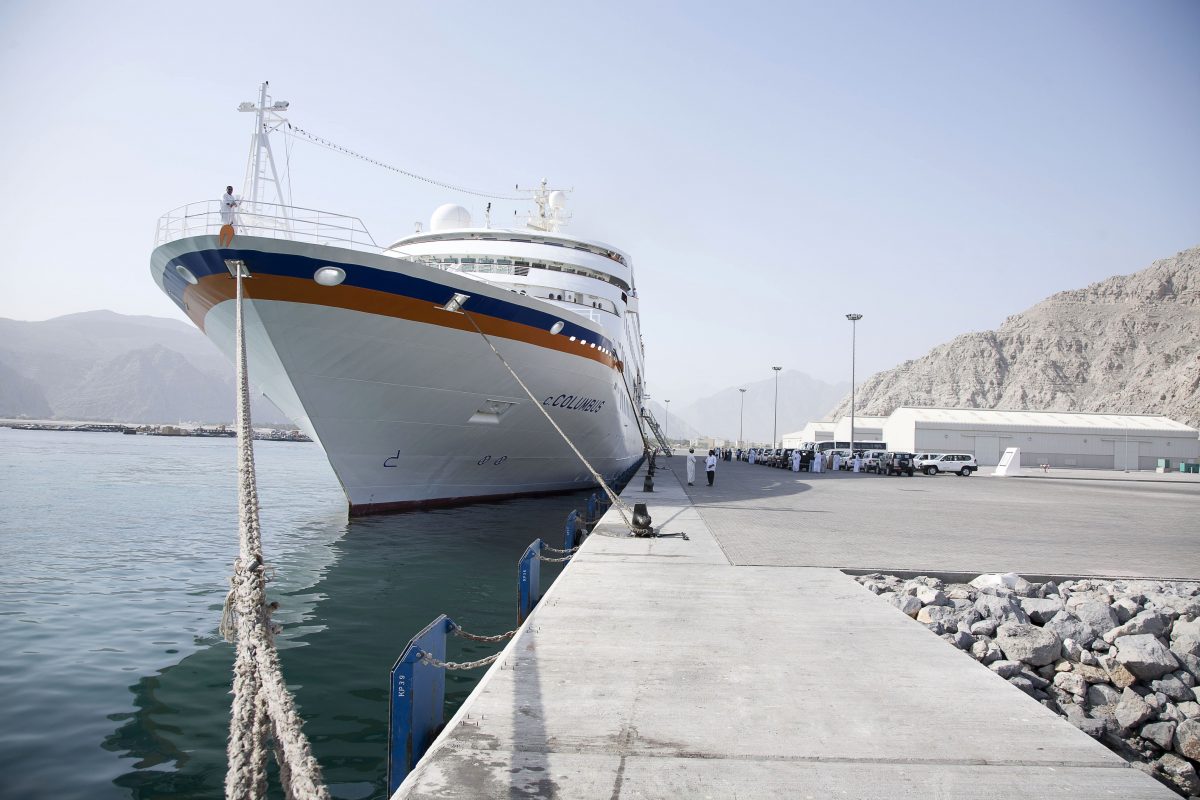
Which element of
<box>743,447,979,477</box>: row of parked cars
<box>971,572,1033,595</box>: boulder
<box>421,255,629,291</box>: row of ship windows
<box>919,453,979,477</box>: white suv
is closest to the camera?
<box>971,572,1033,595</box>: boulder

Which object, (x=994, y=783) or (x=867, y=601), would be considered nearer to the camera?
(x=994, y=783)

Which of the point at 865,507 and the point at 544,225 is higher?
the point at 544,225

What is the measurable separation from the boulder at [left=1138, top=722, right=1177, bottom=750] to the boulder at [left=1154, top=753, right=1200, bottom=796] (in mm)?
81

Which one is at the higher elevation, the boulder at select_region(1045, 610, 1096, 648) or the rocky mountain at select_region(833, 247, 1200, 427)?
the rocky mountain at select_region(833, 247, 1200, 427)

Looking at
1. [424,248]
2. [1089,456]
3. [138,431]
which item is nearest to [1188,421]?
[1089,456]

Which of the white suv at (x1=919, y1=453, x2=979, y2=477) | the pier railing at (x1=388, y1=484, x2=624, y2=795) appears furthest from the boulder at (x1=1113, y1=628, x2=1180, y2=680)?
the white suv at (x1=919, y1=453, x2=979, y2=477)

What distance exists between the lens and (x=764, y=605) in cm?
610

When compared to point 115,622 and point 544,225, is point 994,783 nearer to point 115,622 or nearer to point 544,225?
point 115,622

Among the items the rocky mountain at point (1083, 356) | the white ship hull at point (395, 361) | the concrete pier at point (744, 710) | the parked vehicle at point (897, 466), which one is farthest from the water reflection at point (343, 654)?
the rocky mountain at point (1083, 356)

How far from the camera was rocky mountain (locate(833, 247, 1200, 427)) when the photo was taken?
110m

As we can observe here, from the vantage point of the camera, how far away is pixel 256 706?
3148mm

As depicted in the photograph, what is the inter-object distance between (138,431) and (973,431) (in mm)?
126329

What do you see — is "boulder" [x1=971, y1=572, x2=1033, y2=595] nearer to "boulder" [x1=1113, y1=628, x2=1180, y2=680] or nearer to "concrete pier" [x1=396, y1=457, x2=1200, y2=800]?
"concrete pier" [x1=396, y1=457, x2=1200, y2=800]

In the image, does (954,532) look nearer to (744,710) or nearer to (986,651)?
(986,651)
